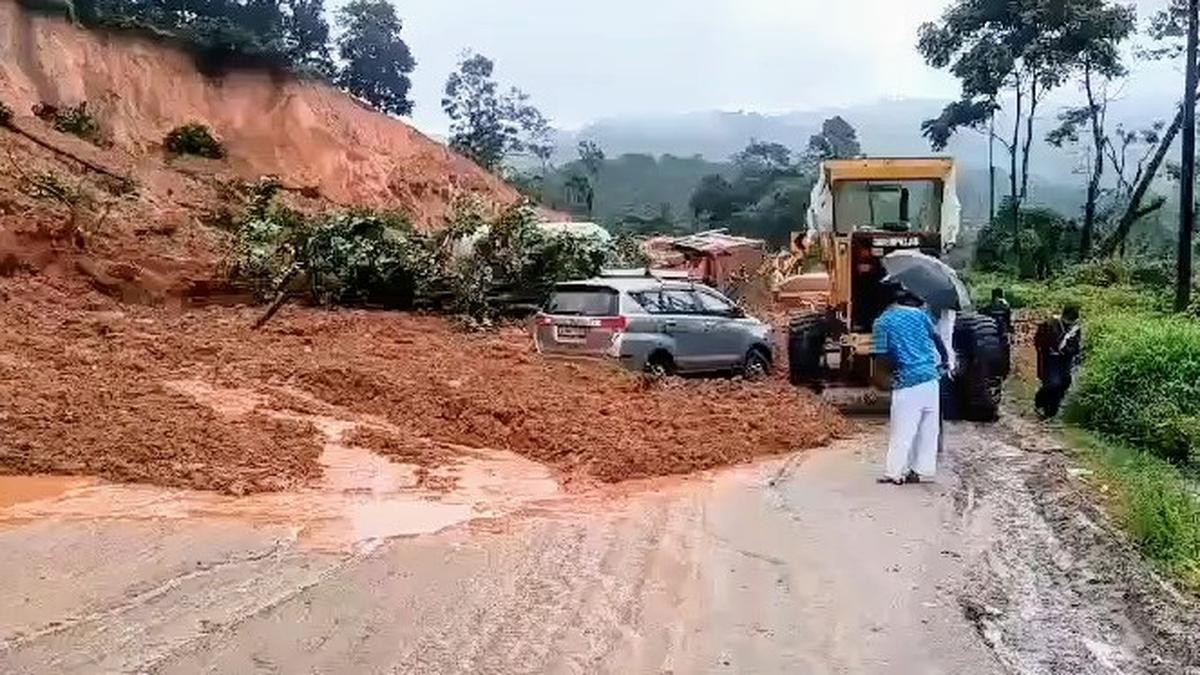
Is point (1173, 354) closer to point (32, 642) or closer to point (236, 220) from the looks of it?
point (32, 642)

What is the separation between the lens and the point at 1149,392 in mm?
13461

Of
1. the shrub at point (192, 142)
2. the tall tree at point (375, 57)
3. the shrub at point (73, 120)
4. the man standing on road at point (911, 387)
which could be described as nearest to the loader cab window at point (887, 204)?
the man standing on road at point (911, 387)

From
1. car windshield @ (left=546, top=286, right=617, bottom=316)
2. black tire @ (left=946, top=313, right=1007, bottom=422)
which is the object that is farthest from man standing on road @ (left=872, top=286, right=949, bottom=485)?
car windshield @ (left=546, top=286, right=617, bottom=316)

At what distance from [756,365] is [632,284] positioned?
2522mm

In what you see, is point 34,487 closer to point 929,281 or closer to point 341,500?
point 341,500

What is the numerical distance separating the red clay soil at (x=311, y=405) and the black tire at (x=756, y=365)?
44 centimetres

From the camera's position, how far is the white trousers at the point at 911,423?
1076cm

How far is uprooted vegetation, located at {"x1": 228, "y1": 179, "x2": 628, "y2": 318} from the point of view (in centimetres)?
2398

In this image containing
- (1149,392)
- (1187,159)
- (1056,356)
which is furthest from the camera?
(1187,159)

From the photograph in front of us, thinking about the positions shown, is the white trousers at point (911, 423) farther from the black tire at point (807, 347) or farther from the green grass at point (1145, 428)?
the black tire at point (807, 347)

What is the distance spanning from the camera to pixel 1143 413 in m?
13.0

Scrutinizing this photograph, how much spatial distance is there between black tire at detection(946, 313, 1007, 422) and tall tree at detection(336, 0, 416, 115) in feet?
123

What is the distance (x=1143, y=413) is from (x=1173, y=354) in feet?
3.73

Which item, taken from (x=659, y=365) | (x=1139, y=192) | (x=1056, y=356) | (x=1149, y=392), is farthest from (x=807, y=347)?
(x=1139, y=192)
